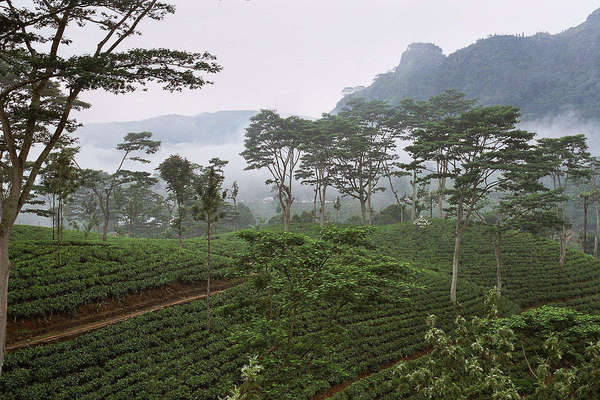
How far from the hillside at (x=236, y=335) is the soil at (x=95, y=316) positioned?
90 centimetres

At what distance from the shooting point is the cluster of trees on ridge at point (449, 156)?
2022 cm

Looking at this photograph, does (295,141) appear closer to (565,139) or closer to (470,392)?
(565,139)

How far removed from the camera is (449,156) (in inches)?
872

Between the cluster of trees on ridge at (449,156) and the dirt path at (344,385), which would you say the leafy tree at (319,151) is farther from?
Result: the dirt path at (344,385)

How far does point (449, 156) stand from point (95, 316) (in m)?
25.6

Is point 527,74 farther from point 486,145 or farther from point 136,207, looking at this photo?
point 136,207

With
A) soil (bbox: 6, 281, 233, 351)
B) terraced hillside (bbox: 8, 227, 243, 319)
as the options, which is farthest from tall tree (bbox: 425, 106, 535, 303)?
soil (bbox: 6, 281, 233, 351)

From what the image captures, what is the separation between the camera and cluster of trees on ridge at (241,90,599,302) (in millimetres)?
20219

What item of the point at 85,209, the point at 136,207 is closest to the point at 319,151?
the point at 136,207

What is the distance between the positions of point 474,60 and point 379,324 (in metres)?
167

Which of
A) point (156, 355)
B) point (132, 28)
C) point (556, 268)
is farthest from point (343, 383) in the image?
point (556, 268)

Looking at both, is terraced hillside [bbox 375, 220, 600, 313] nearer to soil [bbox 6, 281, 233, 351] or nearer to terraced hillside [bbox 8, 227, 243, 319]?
terraced hillside [bbox 8, 227, 243, 319]

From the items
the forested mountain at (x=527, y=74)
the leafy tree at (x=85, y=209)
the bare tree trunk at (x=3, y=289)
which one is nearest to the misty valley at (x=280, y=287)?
the bare tree trunk at (x=3, y=289)

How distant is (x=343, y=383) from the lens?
537 inches
